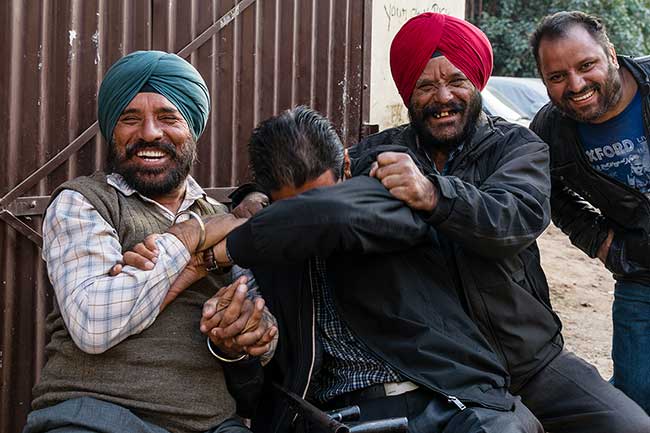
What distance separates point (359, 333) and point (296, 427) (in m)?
0.44

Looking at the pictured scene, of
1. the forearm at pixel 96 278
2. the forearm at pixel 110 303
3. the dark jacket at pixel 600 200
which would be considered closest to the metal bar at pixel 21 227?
the forearm at pixel 96 278

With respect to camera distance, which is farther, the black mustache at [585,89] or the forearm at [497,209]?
the black mustache at [585,89]

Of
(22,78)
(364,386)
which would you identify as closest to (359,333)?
(364,386)

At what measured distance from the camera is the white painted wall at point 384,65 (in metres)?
4.98

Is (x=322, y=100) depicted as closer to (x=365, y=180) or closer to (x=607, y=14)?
(x=365, y=180)

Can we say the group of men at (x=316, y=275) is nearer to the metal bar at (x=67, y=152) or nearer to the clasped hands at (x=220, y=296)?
the clasped hands at (x=220, y=296)

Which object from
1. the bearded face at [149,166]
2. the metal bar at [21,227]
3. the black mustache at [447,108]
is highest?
the black mustache at [447,108]

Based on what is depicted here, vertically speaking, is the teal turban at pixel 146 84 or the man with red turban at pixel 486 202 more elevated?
the teal turban at pixel 146 84

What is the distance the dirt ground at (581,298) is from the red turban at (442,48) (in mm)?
4554

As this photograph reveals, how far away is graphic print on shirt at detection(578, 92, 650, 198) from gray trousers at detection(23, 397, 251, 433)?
89.1 inches

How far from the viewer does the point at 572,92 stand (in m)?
3.49

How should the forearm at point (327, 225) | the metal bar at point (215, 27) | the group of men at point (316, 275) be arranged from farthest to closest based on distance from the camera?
the metal bar at point (215, 27) < the group of men at point (316, 275) < the forearm at point (327, 225)

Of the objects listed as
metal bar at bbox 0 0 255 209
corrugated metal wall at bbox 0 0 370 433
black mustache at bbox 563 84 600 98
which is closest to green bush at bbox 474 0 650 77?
corrugated metal wall at bbox 0 0 370 433

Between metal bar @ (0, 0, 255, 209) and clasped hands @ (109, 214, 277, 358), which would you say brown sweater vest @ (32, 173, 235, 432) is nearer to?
clasped hands @ (109, 214, 277, 358)
